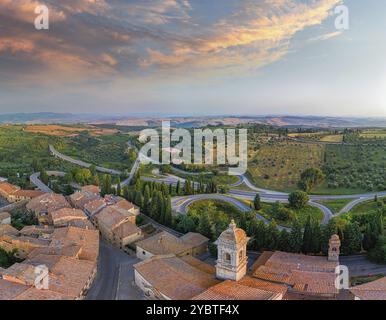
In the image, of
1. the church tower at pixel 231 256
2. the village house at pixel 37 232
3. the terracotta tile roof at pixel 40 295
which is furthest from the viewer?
the village house at pixel 37 232

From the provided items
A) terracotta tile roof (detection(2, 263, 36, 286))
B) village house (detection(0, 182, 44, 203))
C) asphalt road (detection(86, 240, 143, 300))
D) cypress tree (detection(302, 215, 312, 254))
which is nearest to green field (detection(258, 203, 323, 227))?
cypress tree (detection(302, 215, 312, 254))

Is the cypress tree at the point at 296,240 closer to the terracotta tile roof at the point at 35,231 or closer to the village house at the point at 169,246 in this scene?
the village house at the point at 169,246

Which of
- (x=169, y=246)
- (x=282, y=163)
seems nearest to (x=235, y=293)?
(x=169, y=246)

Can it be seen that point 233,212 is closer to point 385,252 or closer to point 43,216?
point 385,252

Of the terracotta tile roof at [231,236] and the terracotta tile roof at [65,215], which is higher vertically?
the terracotta tile roof at [231,236]

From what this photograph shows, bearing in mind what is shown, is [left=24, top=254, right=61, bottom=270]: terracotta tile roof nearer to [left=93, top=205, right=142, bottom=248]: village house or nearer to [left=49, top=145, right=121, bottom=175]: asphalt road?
[left=93, top=205, right=142, bottom=248]: village house

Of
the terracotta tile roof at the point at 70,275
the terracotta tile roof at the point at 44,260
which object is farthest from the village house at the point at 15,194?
the terracotta tile roof at the point at 70,275
